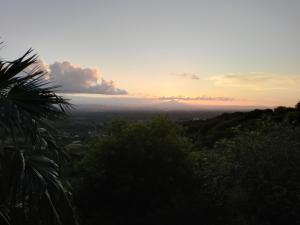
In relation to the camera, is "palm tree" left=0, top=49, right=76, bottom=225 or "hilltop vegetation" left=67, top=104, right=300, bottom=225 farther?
"hilltop vegetation" left=67, top=104, right=300, bottom=225

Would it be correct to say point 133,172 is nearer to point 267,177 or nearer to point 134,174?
point 134,174

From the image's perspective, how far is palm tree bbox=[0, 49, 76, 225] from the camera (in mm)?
6988

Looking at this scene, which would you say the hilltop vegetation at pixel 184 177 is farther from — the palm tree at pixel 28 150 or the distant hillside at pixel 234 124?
the palm tree at pixel 28 150

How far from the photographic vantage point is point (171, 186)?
59.8 feet

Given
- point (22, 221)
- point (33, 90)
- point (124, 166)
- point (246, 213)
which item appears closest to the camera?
point (33, 90)

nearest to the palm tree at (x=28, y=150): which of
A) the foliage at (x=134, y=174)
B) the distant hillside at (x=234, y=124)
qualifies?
the foliage at (x=134, y=174)

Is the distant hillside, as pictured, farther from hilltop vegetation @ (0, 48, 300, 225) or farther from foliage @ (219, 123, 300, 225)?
foliage @ (219, 123, 300, 225)

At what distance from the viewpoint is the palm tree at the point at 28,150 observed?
6988 mm

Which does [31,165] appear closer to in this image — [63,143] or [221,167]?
[63,143]

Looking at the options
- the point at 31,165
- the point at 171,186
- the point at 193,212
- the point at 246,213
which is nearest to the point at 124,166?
the point at 171,186

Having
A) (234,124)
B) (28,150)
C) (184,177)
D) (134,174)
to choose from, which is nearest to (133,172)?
(134,174)

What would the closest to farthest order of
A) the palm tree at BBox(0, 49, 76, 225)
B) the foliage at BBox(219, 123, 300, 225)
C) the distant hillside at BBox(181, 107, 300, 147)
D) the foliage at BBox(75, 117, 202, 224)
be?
the palm tree at BBox(0, 49, 76, 225), the foliage at BBox(219, 123, 300, 225), the foliage at BBox(75, 117, 202, 224), the distant hillside at BBox(181, 107, 300, 147)

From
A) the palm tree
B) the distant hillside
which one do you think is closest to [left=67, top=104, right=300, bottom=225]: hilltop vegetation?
the distant hillside

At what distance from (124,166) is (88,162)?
1.58 meters
